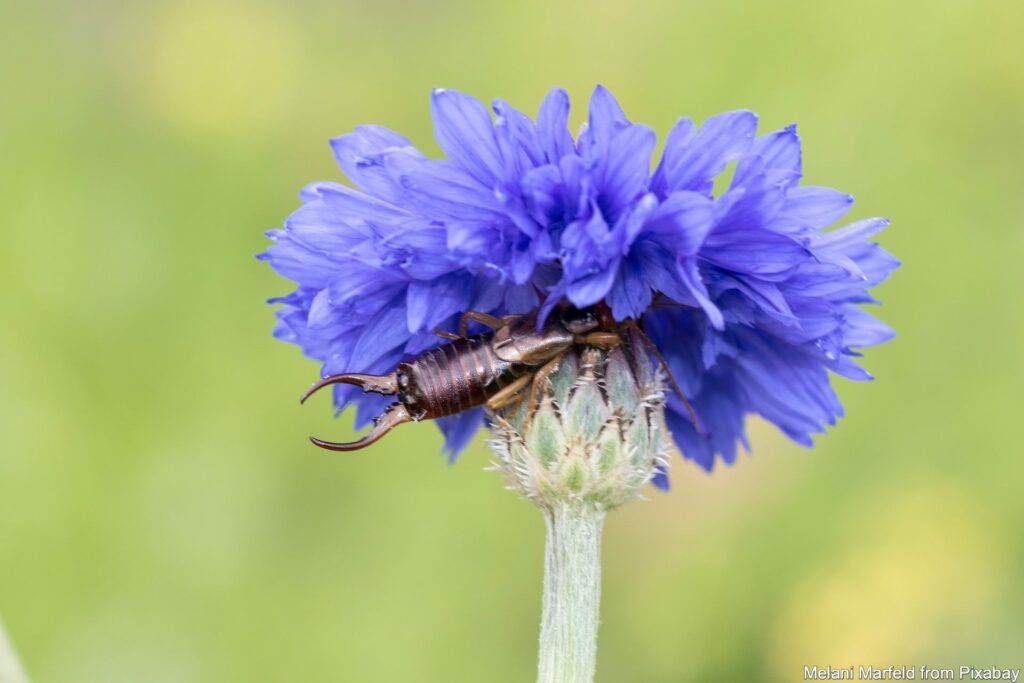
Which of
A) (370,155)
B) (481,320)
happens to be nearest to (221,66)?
(370,155)

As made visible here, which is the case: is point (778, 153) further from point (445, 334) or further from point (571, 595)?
point (571, 595)

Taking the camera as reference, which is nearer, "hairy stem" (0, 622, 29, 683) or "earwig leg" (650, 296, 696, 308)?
"hairy stem" (0, 622, 29, 683)

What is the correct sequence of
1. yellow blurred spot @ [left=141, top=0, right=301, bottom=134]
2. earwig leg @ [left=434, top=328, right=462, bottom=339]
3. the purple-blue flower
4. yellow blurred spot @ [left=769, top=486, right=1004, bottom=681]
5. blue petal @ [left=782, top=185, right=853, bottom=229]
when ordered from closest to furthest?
the purple-blue flower < blue petal @ [left=782, top=185, right=853, bottom=229] < earwig leg @ [left=434, top=328, right=462, bottom=339] < yellow blurred spot @ [left=769, top=486, right=1004, bottom=681] < yellow blurred spot @ [left=141, top=0, right=301, bottom=134]

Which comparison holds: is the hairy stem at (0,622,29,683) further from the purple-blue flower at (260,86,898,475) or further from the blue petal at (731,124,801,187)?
the blue petal at (731,124,801,187)

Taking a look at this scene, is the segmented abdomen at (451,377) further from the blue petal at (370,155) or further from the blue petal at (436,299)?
the blue petal at (370,155)

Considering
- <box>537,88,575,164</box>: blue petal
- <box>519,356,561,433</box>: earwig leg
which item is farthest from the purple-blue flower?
<box>519,356,561,433</box>: earwig leg

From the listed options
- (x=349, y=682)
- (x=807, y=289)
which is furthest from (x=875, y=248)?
(x=349, y=682)

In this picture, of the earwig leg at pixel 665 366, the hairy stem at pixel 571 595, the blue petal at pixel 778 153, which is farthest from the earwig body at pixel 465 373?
the blue petal at pixel 778 153
